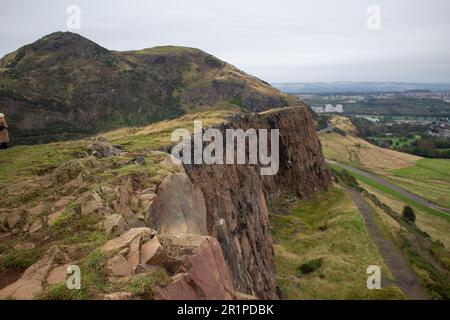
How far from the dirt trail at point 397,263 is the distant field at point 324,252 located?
2075mm

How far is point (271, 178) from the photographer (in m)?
87.7

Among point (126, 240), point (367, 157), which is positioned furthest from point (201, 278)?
point (367, 157)

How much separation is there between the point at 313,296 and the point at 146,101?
133 meters

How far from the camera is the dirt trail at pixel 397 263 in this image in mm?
54062

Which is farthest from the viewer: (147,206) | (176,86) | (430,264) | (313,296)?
(176,86)

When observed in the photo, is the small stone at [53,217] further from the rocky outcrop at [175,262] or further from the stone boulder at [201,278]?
the stone boulder at [201,278]

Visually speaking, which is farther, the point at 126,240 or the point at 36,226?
the point at 36,226

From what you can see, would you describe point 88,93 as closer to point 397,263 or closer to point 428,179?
point 397,263

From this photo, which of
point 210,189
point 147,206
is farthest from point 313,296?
point 147,206

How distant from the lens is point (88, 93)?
487 feet

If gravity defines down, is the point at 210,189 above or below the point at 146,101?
below

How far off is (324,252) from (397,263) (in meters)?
12.1

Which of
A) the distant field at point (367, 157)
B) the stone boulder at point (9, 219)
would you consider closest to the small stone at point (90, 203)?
the stone boulder at point (9, 219)
